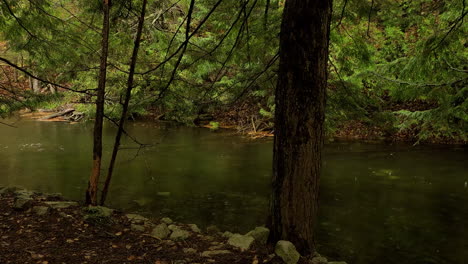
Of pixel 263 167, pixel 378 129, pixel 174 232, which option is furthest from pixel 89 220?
pixel 378 129

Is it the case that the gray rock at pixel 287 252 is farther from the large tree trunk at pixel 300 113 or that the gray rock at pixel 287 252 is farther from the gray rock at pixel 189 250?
the gray rock at pixel 189 250

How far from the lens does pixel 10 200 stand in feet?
18.7

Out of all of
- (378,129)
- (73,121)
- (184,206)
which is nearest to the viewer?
(184,206)

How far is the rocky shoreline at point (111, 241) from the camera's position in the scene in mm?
3414

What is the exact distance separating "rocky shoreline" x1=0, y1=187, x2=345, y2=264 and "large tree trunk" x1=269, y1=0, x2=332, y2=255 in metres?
0.33

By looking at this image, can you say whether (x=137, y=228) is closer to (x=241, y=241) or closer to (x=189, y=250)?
(x=189, y=250)

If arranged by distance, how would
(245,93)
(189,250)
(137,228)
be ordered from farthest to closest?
(245,93) → (137,228) → (189,250)

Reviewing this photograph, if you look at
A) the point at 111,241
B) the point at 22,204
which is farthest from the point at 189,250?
the point at 22,204

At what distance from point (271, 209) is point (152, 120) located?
17.9 metres

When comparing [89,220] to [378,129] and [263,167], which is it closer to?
[263,167]

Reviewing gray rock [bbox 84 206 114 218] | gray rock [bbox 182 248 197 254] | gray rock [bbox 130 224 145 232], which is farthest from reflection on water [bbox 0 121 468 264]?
gray rock [bbox 182 248 197 254]

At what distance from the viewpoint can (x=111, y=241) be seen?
398 cm

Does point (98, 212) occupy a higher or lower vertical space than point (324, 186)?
higher

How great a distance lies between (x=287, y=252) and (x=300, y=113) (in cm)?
121
